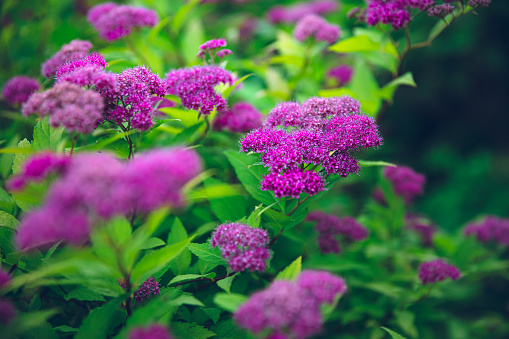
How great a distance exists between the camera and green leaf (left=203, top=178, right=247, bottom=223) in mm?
1826

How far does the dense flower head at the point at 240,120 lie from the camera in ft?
7.01

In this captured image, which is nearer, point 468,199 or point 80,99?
point 80,99

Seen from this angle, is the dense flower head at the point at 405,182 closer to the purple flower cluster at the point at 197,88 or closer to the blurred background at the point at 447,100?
the blurred background at the point at 447,100

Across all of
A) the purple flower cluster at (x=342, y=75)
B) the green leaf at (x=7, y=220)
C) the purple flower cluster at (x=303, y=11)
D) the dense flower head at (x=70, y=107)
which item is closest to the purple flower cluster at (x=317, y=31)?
the purple flower cluster at (x=342, y=75)

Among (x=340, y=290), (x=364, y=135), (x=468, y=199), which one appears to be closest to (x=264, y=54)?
(x=364, y=135)

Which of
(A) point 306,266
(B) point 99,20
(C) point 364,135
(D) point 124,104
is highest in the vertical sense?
(B) point 99,20

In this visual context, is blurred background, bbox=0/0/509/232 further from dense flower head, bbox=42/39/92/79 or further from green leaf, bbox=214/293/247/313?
green leaf, bbox=214/293/247/313

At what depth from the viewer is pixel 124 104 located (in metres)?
1.54

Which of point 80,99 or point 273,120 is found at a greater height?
point 80,99

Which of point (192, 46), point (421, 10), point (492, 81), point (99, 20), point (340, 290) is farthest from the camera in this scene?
point (492, 81)

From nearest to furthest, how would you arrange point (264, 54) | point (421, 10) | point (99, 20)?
point (421, 10), point (99, 20), point (264, 54)

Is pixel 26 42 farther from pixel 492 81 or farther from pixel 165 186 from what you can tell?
pixel 492 81

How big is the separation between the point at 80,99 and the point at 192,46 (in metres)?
1.73

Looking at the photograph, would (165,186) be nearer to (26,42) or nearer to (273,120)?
(273,120)
